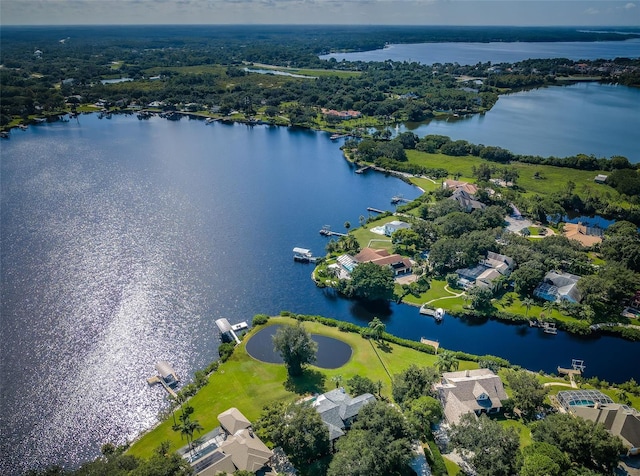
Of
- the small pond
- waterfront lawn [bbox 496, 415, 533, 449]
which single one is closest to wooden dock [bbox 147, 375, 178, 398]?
the small pond

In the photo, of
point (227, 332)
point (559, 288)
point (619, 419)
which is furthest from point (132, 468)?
point (559, 288)

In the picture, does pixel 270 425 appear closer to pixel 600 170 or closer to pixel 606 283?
pixel 606 283

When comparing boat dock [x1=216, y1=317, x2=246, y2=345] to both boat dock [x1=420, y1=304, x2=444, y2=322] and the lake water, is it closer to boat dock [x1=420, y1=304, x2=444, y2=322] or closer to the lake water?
the lake water

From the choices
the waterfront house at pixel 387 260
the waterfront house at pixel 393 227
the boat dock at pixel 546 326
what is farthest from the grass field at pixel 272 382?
the waterfront house at pixel 393 227

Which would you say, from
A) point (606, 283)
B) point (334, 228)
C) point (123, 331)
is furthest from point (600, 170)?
point (123, 331)

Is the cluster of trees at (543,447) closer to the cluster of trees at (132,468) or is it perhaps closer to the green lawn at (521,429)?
the green lawn at (521,429)

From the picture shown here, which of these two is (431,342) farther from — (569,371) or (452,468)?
(452,468)
